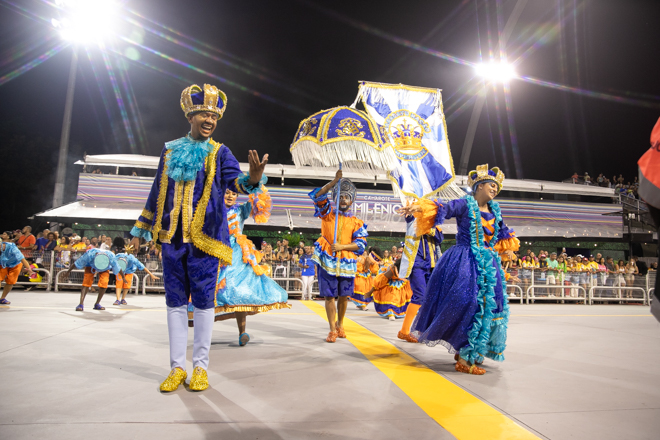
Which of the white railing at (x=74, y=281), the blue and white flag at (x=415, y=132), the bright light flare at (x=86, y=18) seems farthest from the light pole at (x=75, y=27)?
the blue and white flag at (x=415, y=132)

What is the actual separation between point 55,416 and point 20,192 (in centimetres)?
2415

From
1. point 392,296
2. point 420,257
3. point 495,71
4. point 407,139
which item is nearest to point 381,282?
point 392,296

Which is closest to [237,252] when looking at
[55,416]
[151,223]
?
[151,223]

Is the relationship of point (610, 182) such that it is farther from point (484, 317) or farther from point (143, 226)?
point (143, 226)

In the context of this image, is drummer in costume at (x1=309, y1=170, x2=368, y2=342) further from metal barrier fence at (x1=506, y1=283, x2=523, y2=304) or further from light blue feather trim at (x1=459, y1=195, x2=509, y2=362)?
metal barrier fence at (x1=506, y1=283, x2=523, y2=304)

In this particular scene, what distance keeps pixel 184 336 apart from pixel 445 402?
6.10 ft

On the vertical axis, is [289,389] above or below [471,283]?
below

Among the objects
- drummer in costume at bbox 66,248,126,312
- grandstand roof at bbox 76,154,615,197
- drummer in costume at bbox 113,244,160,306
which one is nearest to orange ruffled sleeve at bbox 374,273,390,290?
drummer in costume at bbox 113,244,160,306

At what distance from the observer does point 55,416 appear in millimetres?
2137

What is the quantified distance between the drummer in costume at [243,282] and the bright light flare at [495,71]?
11107 mm

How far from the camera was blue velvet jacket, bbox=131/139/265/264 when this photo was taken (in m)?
2.88

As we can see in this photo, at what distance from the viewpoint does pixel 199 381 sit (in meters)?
2.70

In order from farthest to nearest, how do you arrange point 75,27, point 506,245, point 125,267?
point 75,27 → point 125,267 → point 506,245

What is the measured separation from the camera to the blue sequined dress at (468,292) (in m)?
3.41
